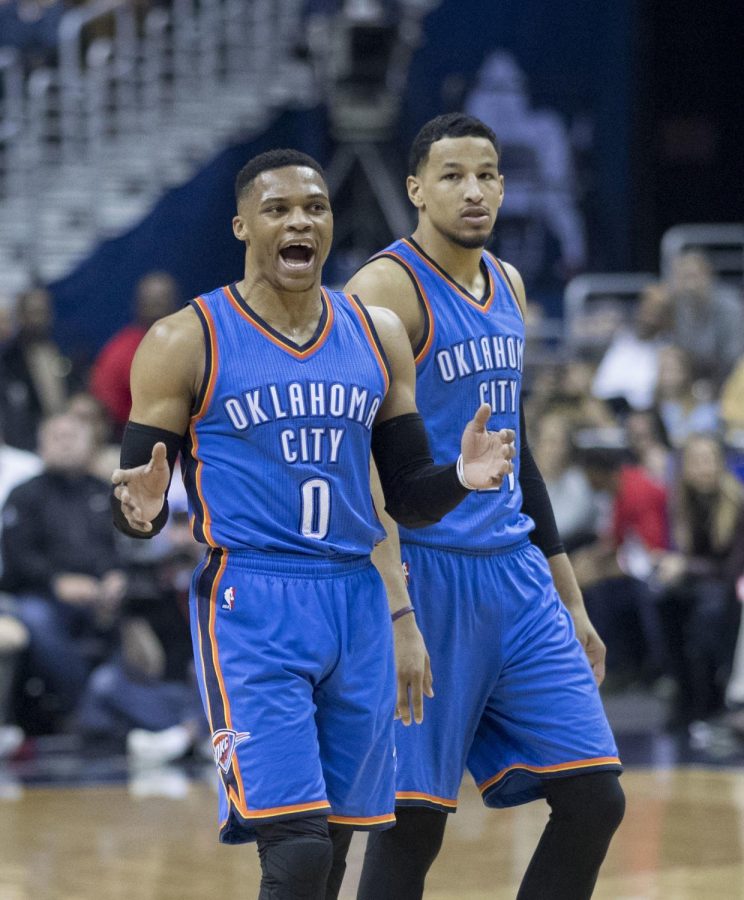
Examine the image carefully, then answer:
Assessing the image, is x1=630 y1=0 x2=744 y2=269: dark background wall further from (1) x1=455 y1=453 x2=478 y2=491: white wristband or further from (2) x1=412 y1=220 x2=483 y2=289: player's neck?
(1) x1=455 y1=453 x2=478 y2=491: white wristband

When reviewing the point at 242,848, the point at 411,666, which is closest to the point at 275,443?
the point at 411,666

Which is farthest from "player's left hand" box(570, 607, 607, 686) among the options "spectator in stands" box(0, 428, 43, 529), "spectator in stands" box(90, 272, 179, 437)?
"spectator in stands" box(90, 272, 179, 437)

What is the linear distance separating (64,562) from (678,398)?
4.24 metres

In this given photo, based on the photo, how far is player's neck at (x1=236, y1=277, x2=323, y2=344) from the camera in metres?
4.01

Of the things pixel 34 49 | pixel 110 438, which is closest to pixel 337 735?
pixel 110 438

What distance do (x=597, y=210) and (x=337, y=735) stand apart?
13587 mm

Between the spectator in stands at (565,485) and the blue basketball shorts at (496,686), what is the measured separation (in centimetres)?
599

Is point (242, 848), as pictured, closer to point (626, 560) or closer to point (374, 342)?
point (374, 342)

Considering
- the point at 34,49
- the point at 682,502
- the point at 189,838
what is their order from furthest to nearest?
the point at 34,49, the point at 682,502, the point at 189,838

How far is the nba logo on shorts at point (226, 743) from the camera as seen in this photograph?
379cm

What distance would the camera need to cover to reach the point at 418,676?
13.4ft

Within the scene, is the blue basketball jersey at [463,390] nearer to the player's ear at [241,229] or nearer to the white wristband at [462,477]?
the white wristband at [462,477]

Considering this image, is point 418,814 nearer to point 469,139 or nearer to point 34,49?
point 469,139

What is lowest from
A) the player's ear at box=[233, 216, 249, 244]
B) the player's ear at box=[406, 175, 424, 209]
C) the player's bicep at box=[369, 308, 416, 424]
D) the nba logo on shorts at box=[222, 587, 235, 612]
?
the nba logo on shorts at box=[222, 587, 235, 612]
